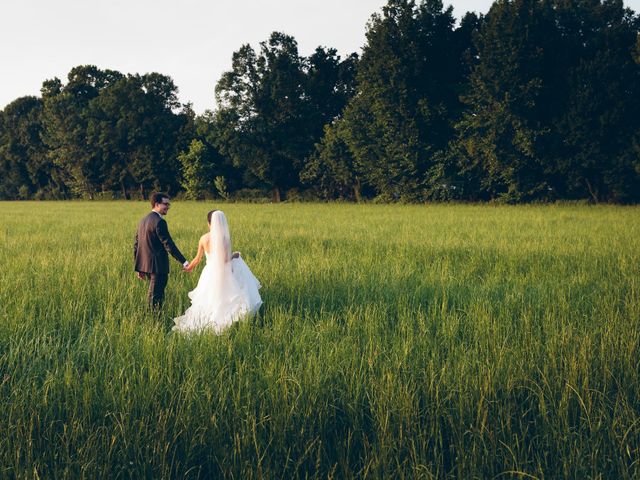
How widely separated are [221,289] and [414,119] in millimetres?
37520

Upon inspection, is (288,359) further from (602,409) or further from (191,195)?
(191,195)

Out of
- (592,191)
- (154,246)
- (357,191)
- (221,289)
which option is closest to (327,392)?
(221,289)

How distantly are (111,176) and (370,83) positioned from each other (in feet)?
140

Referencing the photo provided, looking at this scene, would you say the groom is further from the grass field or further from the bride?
the bride

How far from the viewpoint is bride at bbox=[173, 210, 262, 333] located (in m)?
5.88

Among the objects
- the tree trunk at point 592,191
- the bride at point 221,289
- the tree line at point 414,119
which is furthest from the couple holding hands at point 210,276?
the tree trunk at point 592,191

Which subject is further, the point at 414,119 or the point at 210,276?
the point at 414,119

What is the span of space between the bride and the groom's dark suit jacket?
0.62 meters

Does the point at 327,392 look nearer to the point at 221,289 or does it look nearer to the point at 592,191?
the point at 221,289

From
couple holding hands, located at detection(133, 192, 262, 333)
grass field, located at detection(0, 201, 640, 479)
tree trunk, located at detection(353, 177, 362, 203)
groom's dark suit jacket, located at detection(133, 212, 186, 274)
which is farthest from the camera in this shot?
tree trunk, located at detection(353, 177, 362, 203)

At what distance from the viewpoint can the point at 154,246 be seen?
656cm

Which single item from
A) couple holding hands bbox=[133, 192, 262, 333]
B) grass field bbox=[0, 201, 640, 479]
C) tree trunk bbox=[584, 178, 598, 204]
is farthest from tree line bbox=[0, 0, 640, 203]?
couple holding hands bbox=[133, 192, 262, 333]

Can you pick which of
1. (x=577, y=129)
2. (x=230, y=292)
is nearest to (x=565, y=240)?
(x=230, y=292)

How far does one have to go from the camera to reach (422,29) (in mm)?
41625
